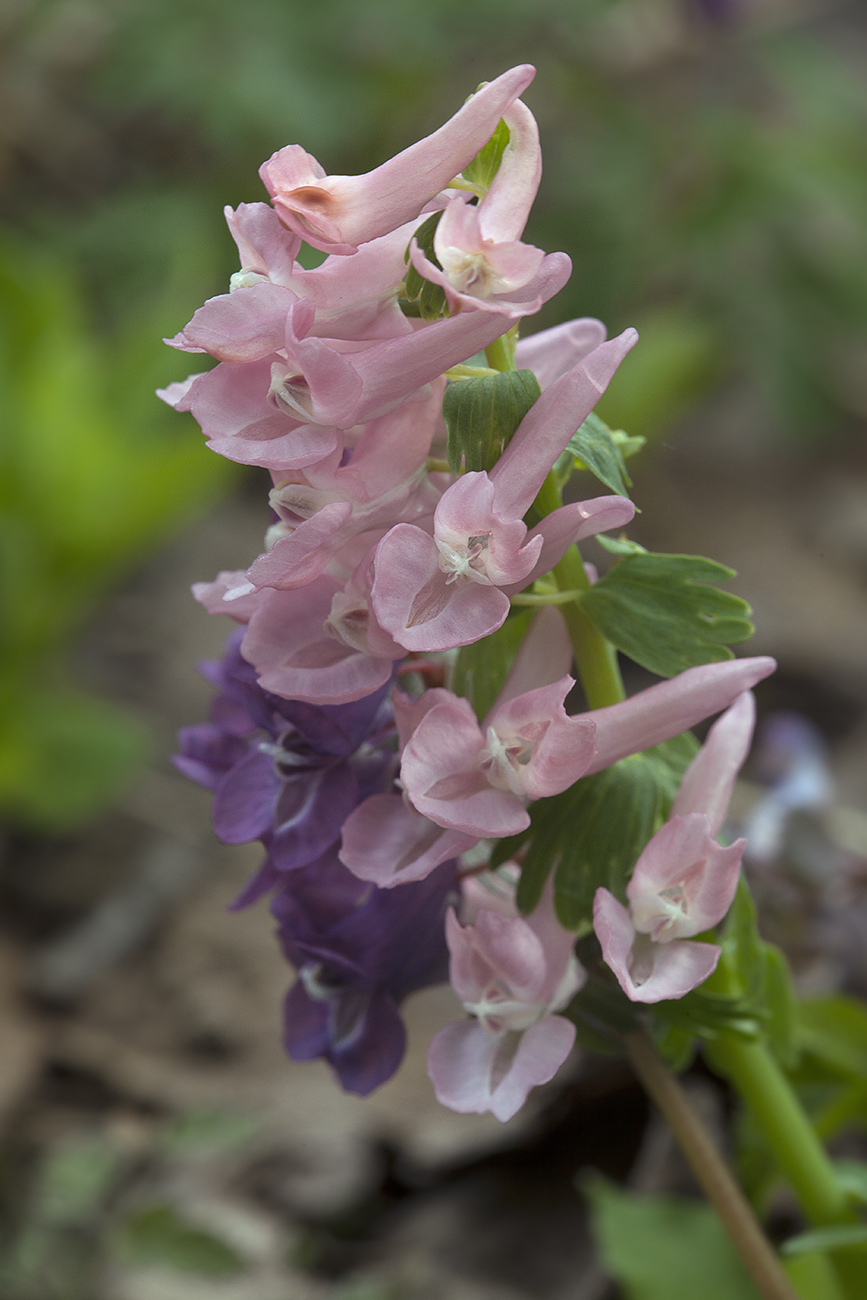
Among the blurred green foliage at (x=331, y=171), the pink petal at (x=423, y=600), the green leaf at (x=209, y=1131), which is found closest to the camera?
the pink petal at (x=423, y=600)

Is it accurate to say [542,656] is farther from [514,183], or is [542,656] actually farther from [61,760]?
[61,760]

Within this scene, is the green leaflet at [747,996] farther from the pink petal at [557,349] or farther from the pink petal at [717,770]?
the pink petal at [557,349]

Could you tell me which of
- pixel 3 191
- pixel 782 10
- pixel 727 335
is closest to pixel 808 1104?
pixel 727 335

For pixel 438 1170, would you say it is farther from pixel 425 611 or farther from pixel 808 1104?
pixel 425 611

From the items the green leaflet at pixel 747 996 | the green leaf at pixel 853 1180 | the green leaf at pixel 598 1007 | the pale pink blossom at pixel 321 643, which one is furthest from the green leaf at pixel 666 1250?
the pale pink blossom at pixel 321 643

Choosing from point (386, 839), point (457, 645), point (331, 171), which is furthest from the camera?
point (331, 171)

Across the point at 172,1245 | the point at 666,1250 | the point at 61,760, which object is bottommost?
the point at 61,760

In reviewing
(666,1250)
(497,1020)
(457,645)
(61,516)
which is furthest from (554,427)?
(61,516)
